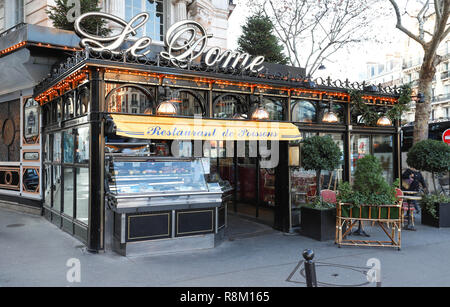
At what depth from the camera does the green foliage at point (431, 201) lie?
1020 cm

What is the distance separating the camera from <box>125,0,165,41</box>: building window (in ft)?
49.4

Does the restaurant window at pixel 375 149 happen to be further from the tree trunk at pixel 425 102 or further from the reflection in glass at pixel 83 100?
the reflection in glass at pixel 83 100

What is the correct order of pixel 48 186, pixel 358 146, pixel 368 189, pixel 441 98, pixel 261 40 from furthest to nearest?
pixel 441 98 → pixel 261 40 → pixel 48 186 → pixel 358 146 → pixel 368 189

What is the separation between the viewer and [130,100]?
320 inches

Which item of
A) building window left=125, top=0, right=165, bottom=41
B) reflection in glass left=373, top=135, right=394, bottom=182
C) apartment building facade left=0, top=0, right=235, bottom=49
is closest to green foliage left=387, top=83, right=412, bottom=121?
reflection in glass left=373, top=135, right=394, bottom=182

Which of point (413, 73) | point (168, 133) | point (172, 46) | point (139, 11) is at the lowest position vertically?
point (168, 133)

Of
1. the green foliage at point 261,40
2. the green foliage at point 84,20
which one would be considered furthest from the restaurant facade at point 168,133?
the green foliage at point 261,40

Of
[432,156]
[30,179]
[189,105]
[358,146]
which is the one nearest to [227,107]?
[189,105]

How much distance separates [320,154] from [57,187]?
7.44 m

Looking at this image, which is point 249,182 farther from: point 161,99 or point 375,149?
point 161,99

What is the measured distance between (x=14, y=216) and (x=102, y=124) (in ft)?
22.3

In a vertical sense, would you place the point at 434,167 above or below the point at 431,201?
above

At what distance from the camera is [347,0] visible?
687 inches
